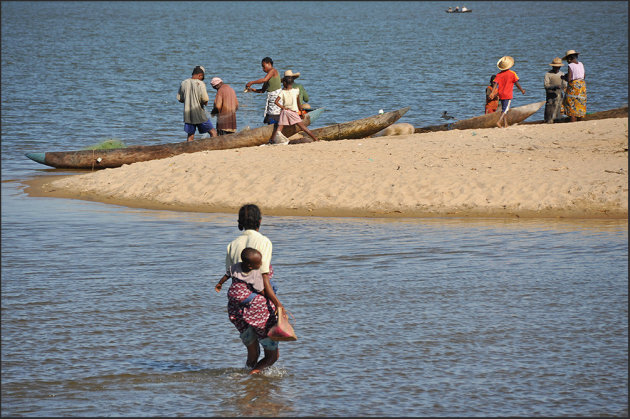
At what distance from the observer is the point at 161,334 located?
8.33 metres

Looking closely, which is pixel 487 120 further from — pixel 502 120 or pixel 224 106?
pixel 224 106

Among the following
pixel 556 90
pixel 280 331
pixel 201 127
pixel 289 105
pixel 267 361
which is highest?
pixel 556 90

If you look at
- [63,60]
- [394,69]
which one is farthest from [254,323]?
[63,60]

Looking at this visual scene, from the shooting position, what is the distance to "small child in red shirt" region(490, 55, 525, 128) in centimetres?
1867

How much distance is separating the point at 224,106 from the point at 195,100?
0.69 m

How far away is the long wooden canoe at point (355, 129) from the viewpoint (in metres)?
19.5

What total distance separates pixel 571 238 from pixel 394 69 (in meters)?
37.3

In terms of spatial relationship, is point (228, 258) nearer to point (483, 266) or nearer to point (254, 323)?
point (254, 323)

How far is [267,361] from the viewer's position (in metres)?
7.11

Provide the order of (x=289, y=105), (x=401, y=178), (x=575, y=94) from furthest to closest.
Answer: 1. (x=575, y=94)
2. (x=289, y=105)
3. (x=401, y=178)

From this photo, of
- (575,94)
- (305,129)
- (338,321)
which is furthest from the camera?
(575,94)

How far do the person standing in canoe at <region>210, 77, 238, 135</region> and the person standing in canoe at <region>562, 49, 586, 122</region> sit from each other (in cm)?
698

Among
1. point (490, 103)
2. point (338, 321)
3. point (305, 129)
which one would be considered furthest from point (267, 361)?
point (490, 103)

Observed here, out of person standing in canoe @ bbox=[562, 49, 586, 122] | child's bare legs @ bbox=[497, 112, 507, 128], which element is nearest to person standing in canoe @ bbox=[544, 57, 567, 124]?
person standing in canoe @ bbox=[562, 49, 586, 122]
